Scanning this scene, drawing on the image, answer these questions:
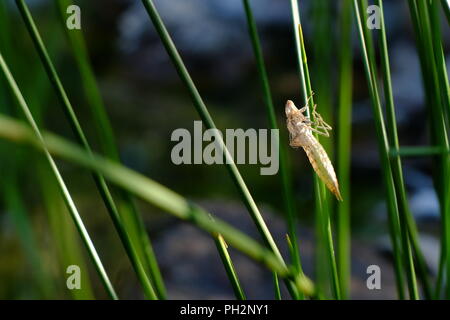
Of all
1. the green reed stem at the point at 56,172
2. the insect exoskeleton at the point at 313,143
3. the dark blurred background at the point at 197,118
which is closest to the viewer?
the green reed stem at the point at 56,172

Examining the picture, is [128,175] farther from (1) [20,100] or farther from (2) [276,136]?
(2) [276,136]

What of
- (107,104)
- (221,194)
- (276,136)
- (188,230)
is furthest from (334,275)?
(107,104)

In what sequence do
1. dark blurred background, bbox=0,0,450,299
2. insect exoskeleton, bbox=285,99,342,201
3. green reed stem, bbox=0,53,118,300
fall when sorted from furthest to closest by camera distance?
dark blurred background, bbox=0,0,450,299 → insect exoskeleton, bbox=285,99,342,201 → green reed stem, bbox=0,53,118,300

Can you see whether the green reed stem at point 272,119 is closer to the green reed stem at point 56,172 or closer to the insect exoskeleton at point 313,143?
the insect exoskeleton at point 313,143

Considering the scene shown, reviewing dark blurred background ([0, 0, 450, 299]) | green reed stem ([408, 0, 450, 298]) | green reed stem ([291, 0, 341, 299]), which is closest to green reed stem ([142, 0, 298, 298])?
green reed stem ([291, 0, 341, 299])

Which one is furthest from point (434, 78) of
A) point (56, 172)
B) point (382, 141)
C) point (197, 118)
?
point (197, 118)

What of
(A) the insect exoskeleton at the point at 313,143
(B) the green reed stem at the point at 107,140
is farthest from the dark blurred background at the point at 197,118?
(B) the green reed stem at the point at 107,140

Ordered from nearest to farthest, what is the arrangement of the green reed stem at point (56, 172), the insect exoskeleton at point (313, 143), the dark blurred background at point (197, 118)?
the green reed stem at point (56, 172) < the insect exoskeleton at point (313, 143) < the dark blurred background at point (197, 118)

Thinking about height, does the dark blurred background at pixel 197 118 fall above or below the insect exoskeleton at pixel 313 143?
above

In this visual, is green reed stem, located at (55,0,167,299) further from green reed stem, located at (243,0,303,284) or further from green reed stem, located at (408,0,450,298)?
green reed stem, located at (408,0,450,298)
